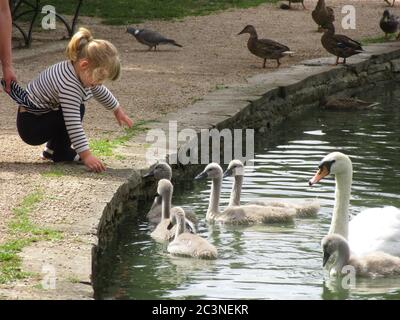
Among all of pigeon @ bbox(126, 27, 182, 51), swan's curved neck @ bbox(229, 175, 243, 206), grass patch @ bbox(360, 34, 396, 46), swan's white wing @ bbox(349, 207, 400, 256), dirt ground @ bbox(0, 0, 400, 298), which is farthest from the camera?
grass patch @ bbox(360, 34, 396, 46)

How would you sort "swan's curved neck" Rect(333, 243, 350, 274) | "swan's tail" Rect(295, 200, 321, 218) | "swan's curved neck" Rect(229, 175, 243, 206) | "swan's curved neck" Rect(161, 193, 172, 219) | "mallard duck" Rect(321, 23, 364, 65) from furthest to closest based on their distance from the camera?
1. "mallard duck" Rect(321, 23, 364, 65)
2. "swan's curved neck" Rect(229, 175, 243, 206)
3. "swan's tail" Rect(295, 200, 321, 218)
4. "swan's curved neck" Rect(161, 193, 172, 219)
5. "swan's curved neck" Rect(333, 243, 350, 274)

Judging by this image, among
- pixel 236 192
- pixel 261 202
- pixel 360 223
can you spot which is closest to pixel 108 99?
pixel 236 192

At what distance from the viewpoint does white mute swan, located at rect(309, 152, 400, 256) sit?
690cm

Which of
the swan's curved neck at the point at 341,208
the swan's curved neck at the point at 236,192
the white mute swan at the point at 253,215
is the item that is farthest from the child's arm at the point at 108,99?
the swan's curved neck at the point at 341,208

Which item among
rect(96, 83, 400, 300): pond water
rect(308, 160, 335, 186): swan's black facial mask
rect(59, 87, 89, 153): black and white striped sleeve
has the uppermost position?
rect(59, 87, 89, 153): black and white striped sleeve

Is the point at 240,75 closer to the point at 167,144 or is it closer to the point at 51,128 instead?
the point at 167,144

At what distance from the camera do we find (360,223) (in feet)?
23.5

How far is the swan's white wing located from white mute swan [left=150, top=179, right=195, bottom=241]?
1.18m

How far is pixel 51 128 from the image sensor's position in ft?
27.4

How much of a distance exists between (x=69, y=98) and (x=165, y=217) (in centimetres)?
114

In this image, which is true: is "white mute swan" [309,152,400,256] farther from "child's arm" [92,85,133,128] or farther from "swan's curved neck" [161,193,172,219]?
"child's arm" [92,85,133,128]

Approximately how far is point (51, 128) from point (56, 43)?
6796 millimetres

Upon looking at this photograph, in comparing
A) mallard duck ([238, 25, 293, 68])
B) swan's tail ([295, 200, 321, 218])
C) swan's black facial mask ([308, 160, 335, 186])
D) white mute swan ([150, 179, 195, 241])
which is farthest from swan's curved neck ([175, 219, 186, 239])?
mallard duck ([238, 25, 293, 68])
